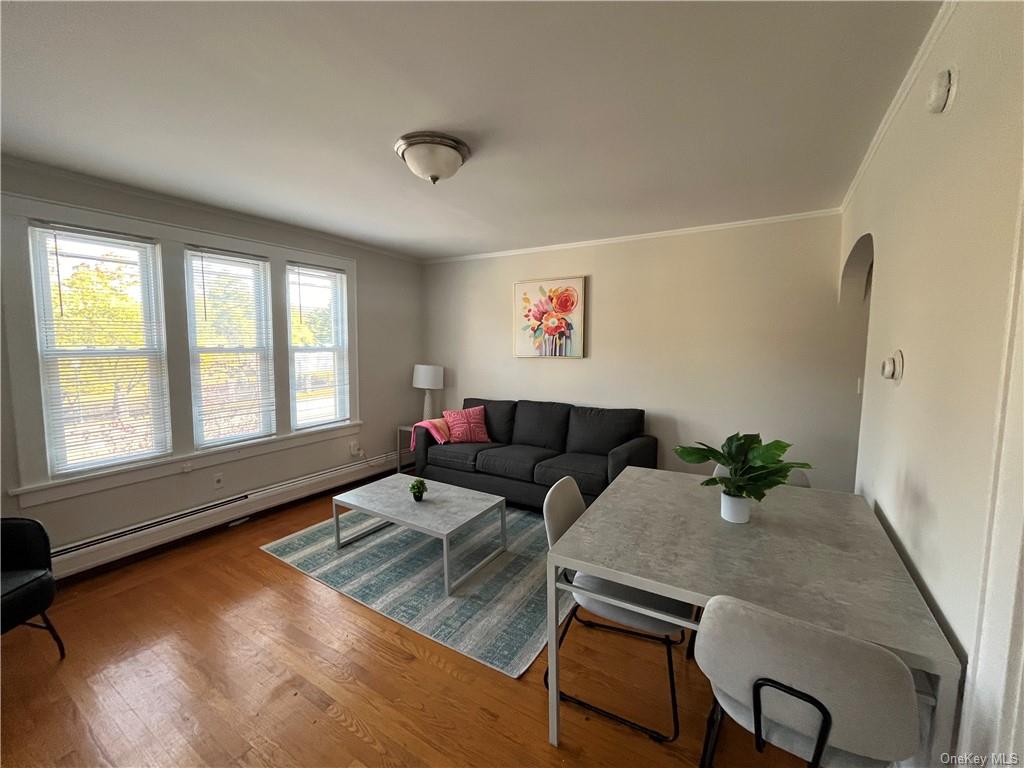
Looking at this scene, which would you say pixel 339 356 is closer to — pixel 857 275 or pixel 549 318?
pixel 549 318

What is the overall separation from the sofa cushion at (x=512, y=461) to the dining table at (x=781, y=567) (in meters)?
1.68

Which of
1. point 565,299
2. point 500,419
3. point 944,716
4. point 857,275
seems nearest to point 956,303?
point 944,716

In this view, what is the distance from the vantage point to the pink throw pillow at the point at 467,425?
4.09 meters

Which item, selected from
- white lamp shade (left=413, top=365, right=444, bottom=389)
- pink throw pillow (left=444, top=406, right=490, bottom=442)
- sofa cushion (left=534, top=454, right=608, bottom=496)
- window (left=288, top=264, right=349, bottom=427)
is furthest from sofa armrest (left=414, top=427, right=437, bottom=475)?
sofa cushion (left=534, top=454, right=608, bottom=496)

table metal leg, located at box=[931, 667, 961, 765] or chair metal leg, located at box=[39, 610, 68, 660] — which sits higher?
table metal leg, located at box=[931, 667, 961, 765]

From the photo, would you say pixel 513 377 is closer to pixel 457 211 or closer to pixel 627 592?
pixel 457 211

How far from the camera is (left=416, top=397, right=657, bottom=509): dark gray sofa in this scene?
129 inches

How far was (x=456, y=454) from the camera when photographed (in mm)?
3781

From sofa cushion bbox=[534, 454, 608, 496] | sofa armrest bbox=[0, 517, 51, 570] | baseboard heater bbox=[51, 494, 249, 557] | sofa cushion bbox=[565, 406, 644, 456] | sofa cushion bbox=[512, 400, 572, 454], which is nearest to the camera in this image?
sofa armrest bbox=[0, 517, 51, 570]

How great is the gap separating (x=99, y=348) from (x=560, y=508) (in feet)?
9.74

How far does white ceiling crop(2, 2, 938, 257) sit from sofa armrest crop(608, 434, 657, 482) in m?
1.84

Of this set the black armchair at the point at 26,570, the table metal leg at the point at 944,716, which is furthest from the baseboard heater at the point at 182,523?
the table metal leg at the point at 944,716

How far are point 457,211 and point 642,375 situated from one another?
7.03 feet

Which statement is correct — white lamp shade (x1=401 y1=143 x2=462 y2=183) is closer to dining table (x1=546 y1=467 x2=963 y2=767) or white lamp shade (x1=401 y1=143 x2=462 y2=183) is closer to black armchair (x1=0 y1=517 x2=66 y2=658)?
dining table (x1=546 y1=467 x2=963 y2=767)
